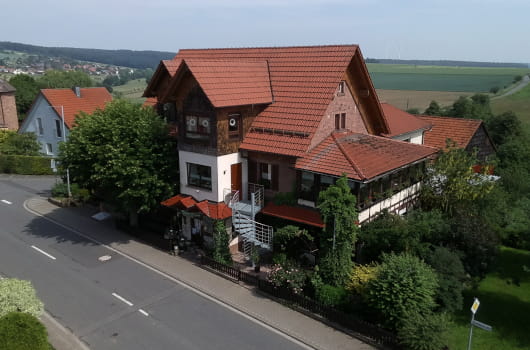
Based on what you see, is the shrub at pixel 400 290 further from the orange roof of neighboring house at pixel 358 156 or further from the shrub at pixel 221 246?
the shrub at pixel 221 246

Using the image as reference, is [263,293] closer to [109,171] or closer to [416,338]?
[416,338]

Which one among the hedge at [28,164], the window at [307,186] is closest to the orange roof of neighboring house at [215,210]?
the window at [307,186]

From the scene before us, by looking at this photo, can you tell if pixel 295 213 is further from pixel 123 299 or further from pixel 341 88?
pixel 123 299

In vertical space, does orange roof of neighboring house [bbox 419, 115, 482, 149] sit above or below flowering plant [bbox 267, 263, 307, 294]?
above

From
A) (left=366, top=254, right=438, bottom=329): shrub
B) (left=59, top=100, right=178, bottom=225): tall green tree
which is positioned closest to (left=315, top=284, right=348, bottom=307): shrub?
(left=366, top=254, right=438, bottom=329): shrub

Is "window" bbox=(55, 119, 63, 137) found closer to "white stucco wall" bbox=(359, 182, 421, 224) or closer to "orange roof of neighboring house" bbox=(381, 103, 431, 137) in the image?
"orange roof of neighboring house" bbox=(381, 103, 431, 137)
